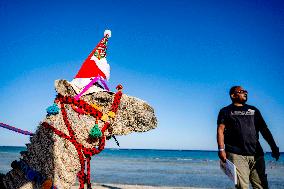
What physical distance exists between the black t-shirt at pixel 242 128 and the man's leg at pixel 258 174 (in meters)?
0.11

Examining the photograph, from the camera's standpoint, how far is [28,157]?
11.6 ft

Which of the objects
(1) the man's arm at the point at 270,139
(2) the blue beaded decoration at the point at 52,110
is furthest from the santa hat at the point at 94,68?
(1) the man's arm at the point at 270,139

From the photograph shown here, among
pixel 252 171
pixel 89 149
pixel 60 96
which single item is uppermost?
pixel 60 96

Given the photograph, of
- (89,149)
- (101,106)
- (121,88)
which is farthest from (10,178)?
(121,88)

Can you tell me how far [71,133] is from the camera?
3.42 m

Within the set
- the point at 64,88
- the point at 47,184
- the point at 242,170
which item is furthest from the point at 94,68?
the point at 242,170

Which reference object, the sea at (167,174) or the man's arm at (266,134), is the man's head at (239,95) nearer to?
the man's arm at (266,134)

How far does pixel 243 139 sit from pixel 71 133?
2.44 metres

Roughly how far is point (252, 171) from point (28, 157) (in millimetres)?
3012

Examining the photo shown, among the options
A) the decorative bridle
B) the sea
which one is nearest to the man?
the decorative bridle

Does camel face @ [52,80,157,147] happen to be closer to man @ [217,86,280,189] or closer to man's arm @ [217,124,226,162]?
man's arm @ [217,124,226,162]

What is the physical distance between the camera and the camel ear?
11.9 feet

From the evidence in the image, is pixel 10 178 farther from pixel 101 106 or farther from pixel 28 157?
pixel 101 106

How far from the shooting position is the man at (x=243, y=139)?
15.0ft
